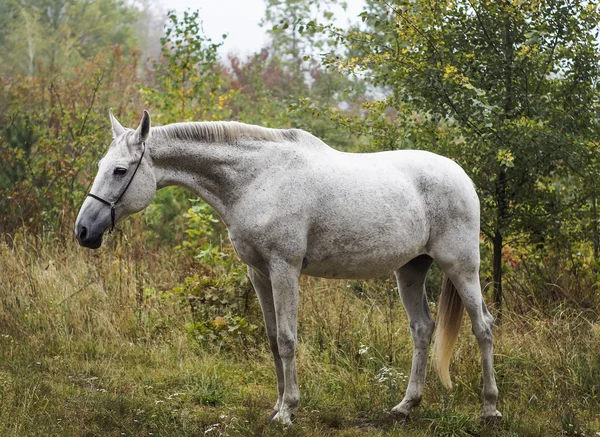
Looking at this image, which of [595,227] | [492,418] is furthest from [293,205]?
[595,227]

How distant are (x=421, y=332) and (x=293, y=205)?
1.47m

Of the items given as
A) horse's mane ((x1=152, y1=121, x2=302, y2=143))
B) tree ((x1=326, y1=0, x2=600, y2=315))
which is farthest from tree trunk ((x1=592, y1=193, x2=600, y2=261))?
horse's mane ((x1=152, y1=121, x2=302, y2=143))

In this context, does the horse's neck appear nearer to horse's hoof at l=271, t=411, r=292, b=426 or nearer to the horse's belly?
the horse's belly

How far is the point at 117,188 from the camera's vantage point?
4.13m

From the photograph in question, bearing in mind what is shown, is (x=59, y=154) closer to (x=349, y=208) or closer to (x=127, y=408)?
(x=127, y=408)

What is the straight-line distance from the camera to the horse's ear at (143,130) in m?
4.05

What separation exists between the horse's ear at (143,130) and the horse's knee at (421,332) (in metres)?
2.28

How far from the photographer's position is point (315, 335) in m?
6.21

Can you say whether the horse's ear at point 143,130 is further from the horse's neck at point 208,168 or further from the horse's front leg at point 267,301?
the horse's front leg at point 267,301

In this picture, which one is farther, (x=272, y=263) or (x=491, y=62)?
(x=491, y=62)

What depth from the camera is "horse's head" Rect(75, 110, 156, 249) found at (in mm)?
4082

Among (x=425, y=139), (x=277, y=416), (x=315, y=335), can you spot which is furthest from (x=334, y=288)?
(x=277, y=416)

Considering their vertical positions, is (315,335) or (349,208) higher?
(349,208)

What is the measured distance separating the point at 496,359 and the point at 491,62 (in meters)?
2.47
